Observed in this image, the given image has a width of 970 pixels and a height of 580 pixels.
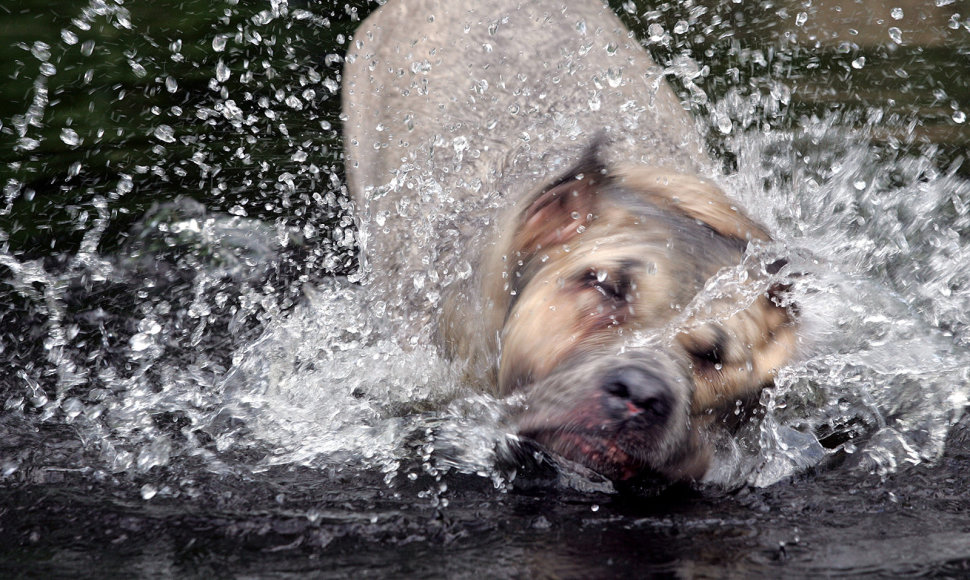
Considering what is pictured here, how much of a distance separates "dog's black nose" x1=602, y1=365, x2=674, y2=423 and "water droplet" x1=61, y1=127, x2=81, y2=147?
5067 mm

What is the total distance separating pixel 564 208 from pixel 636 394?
3.50 ft

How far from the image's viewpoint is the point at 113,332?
493 cm

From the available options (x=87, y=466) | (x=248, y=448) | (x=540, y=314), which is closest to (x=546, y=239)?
(x=540, y=314)

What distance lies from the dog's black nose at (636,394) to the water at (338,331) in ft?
1.24

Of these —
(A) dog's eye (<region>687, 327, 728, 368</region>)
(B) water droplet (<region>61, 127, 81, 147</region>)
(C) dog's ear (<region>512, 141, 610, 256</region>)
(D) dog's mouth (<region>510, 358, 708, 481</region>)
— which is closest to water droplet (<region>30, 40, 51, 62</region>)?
(B) water droplet (<region>61, 127, 81, 147</region>)

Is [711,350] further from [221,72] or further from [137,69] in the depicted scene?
[137,69]

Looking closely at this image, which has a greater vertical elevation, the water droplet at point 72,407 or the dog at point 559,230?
the dog at point 559,230

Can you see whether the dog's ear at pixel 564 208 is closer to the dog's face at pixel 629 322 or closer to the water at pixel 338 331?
the dog's face at pixel 629 322

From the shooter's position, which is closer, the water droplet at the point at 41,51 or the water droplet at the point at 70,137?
Answer: the water droplet at the point at 70,137

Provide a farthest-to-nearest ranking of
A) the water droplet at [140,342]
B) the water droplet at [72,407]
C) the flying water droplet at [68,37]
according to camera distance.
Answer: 1. the flying water droplet at [68,37]
2. the water droplet at [140,342]
3. the water droplet at [72,407]

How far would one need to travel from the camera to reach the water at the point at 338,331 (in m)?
2.87

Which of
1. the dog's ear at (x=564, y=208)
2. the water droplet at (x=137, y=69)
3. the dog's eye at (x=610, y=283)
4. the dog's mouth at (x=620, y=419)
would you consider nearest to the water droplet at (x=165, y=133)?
the water droplet at (x=137, y=69)

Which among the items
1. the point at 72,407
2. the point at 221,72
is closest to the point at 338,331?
the point at 72,407

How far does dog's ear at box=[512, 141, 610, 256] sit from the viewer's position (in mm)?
3490
